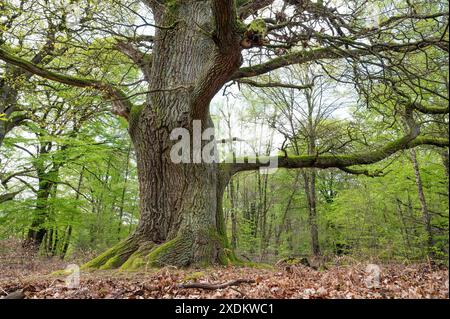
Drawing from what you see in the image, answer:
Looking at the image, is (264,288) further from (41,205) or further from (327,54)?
(41,205)

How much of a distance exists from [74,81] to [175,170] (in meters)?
2.59

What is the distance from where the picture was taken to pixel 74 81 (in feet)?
19.9

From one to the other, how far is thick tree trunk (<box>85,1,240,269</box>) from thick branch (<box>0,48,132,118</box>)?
0.34m

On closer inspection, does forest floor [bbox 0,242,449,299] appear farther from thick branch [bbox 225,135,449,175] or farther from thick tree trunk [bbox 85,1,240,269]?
thick branch [bbox 225,135,449,175]

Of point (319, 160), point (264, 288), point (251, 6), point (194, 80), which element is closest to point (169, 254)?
point (264, 288)

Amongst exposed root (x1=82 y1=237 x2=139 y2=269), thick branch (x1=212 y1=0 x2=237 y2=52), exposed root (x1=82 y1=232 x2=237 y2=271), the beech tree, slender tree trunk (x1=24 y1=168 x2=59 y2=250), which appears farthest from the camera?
slender tree trunk (x1=24 y1=168 x2=59 y2=250)

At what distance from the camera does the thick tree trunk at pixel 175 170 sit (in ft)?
18.2

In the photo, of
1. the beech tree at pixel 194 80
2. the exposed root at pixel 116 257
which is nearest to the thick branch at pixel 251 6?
the beech tree at pixel 194 80

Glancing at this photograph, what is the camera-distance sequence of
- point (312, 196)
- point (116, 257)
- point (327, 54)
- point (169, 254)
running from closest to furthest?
point (169, 254) → point (116, 257) → point (327, 54) → point (312, 196)

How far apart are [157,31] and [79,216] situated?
9697 mm

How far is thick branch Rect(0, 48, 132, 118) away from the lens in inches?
217

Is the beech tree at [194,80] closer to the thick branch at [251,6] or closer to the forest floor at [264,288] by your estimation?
the thick branch at [251,6]

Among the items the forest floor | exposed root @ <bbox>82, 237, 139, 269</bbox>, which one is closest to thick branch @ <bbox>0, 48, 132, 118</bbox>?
exposed root @ <bbox>82, 237, 139, 269</bbox>

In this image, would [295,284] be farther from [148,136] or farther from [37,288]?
[148,136]
